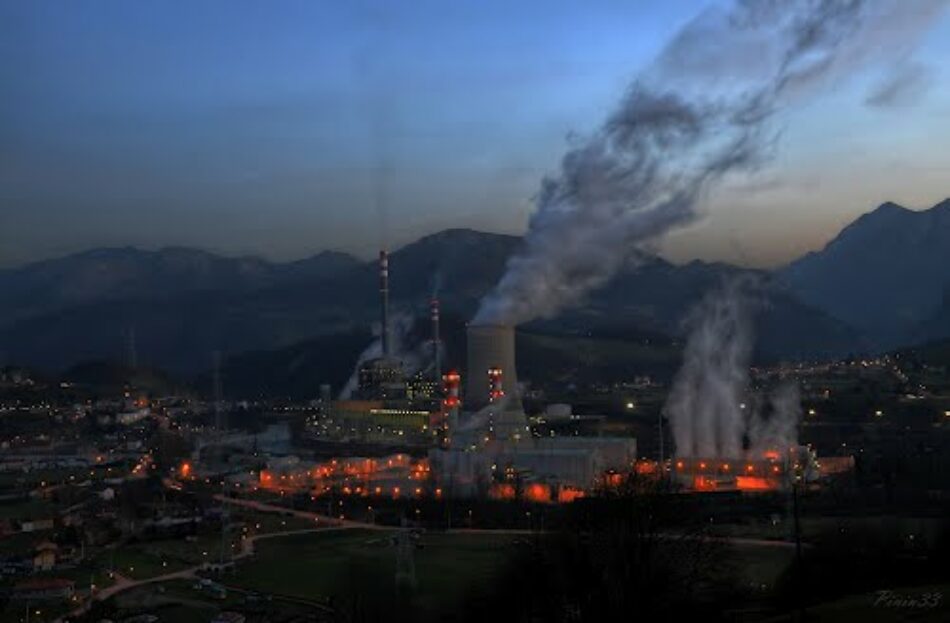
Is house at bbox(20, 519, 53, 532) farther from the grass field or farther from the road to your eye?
the grass field

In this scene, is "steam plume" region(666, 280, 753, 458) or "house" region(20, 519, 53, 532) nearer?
"house" region(20, 519, 53, 532)

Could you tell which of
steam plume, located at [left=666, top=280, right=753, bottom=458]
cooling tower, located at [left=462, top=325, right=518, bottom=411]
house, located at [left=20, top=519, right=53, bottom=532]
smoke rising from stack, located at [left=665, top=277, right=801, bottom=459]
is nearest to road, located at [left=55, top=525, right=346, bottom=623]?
house, located at [left=20, top=519, right=53, bottom=532]

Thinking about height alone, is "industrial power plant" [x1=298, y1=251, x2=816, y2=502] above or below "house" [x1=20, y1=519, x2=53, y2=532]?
above

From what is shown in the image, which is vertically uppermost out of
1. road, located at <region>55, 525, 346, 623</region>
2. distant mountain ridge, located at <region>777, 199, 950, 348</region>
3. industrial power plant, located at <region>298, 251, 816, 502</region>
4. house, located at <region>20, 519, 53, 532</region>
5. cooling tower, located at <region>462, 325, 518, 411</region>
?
distant mountain ridge, located at <region>777, 199, 950, 348</region>

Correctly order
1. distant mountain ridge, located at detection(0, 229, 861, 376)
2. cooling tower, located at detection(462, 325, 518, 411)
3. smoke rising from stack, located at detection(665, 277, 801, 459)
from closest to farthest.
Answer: smoke rising from stack, located at detection(665, 277, 801, 459)
cooling tower, located at detection(462, 325, 518, 411)
distant mountain ridge, located at detection(0, 229, 861, 376)

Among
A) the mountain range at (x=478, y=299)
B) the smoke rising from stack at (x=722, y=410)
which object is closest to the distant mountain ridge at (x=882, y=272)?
the mountain range at (x=478, y=299)

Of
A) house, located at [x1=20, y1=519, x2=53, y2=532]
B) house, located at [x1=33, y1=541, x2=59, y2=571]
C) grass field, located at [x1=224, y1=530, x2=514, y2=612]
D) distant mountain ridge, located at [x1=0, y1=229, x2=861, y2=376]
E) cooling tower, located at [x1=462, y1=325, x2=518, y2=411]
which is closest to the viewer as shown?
grass field, located at [x1=224, y1=530, x2=514, y2=612]
